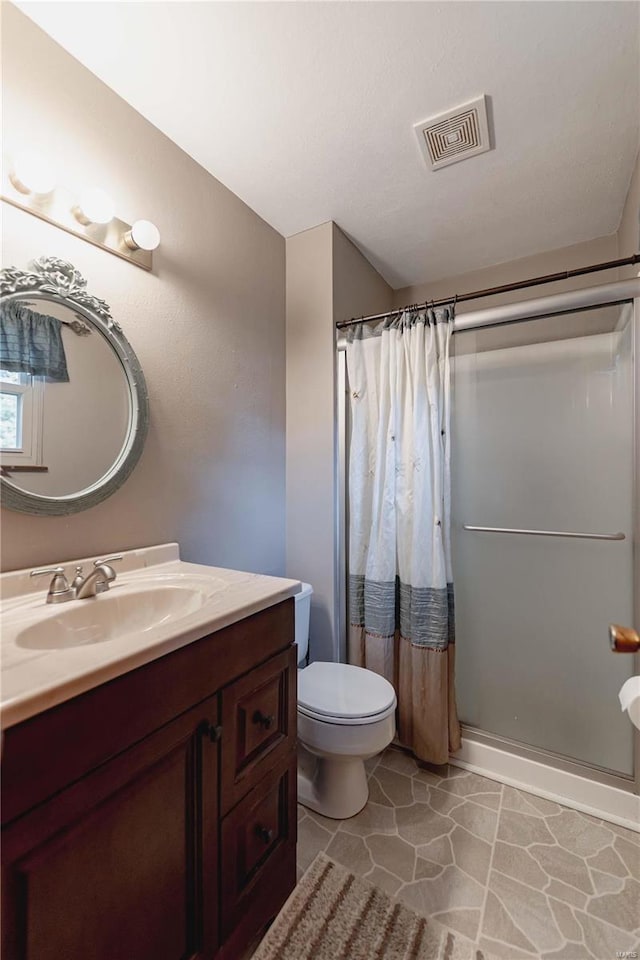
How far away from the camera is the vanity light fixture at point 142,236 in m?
1.19

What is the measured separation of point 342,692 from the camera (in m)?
1.46

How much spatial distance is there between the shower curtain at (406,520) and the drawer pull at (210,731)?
1034 millimetres

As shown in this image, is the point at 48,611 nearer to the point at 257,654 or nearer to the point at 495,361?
the point at 257,654

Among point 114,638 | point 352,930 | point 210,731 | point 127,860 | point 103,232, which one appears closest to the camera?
point 127,860

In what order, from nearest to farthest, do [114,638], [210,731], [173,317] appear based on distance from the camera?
[210,731], [114,638], [173,317]

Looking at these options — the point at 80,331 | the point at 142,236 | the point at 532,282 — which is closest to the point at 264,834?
the point at 80,331

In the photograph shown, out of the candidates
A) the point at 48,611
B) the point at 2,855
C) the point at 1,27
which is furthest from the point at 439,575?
the point at 1,27

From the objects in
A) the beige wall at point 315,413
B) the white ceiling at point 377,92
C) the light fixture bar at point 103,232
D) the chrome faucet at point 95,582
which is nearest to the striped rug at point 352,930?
the beige wall at point 315,413

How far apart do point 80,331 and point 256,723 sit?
1.15 meters

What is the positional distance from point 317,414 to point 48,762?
5.01 ft

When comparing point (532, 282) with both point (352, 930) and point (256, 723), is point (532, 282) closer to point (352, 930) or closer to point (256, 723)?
point (256, 723)

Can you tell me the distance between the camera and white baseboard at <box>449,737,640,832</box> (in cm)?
145

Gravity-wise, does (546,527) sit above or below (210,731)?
above

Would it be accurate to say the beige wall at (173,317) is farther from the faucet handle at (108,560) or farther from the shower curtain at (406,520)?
the shower curtain at (406,520)
